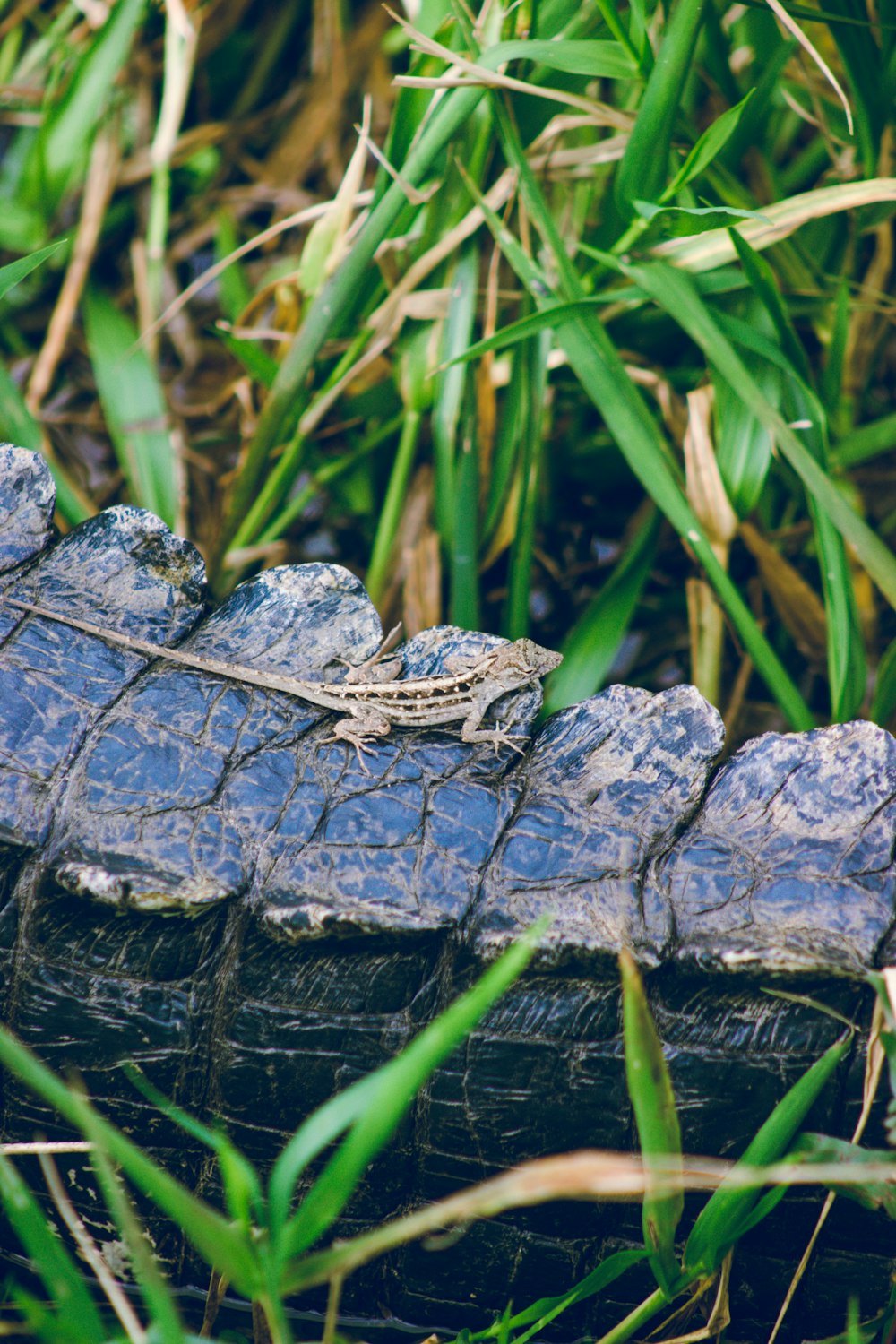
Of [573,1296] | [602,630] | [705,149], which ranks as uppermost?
[705,149]

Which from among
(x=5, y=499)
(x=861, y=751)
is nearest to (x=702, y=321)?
(x=861, y=751)

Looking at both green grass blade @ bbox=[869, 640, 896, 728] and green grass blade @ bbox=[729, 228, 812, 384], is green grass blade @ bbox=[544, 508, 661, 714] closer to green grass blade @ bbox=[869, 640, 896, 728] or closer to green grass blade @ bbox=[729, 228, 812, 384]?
green grass blade @ bbox=[729, 228, 812, 384]

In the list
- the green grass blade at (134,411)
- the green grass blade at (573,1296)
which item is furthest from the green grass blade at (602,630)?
the green grass blade at (573,1296)

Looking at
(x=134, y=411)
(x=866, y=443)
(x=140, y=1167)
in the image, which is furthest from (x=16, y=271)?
(x=866, y=443)

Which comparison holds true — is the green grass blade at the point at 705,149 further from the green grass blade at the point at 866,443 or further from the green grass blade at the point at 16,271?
the green grass blade at the point at 16,271

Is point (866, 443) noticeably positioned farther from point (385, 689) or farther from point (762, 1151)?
point (762, 1151)

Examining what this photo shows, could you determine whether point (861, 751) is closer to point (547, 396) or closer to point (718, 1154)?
point (718, 1154)
